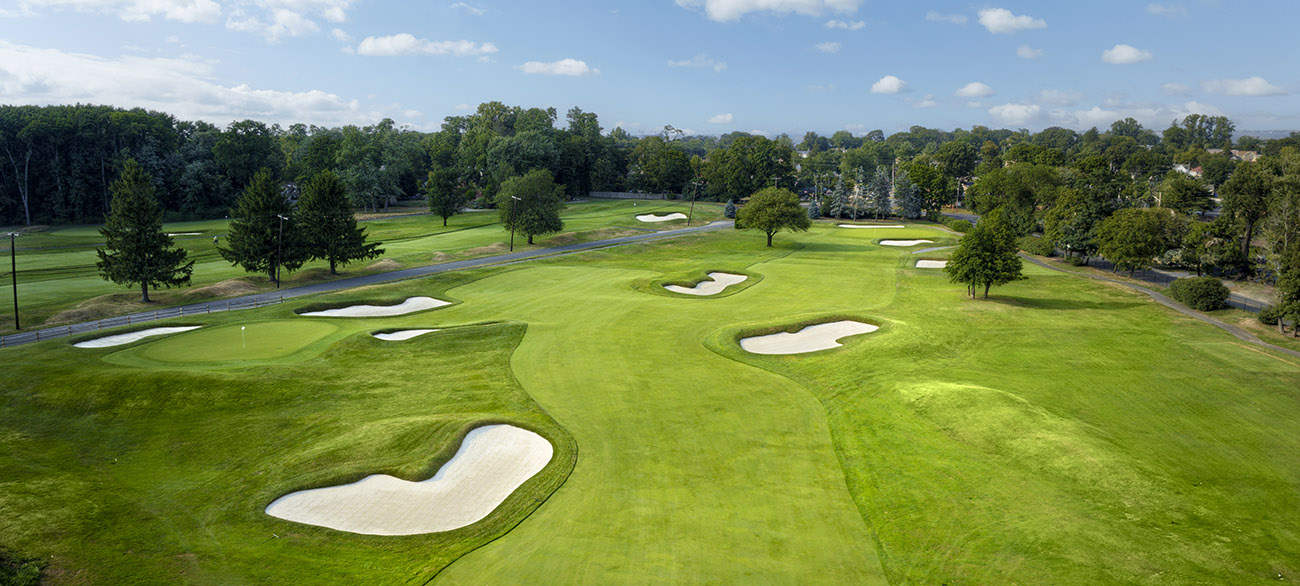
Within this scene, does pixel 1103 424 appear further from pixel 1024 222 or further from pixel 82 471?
pixel 1024 222

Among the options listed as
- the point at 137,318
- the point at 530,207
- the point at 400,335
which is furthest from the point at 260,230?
the point at 530,207

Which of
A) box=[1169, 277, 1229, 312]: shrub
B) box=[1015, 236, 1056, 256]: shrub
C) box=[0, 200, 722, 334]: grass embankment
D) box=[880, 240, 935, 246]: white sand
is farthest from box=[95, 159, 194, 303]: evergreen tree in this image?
box=[1015, 236, 1056, 256]: shrub

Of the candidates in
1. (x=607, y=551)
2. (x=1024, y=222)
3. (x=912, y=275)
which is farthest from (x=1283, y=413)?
(x=1024, y=222)

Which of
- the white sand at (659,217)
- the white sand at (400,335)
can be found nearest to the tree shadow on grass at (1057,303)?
the white sand at (400,335)

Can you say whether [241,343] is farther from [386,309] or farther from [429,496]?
[429,496]

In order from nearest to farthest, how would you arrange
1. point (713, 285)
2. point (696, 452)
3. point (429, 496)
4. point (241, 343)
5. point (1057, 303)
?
point (429, 496) → point (696, 452) → point (241, 343) → point (1057, 303) → point (713, 285)

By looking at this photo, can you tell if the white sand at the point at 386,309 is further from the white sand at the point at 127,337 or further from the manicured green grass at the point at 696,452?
the white sand at the point at 127,337
